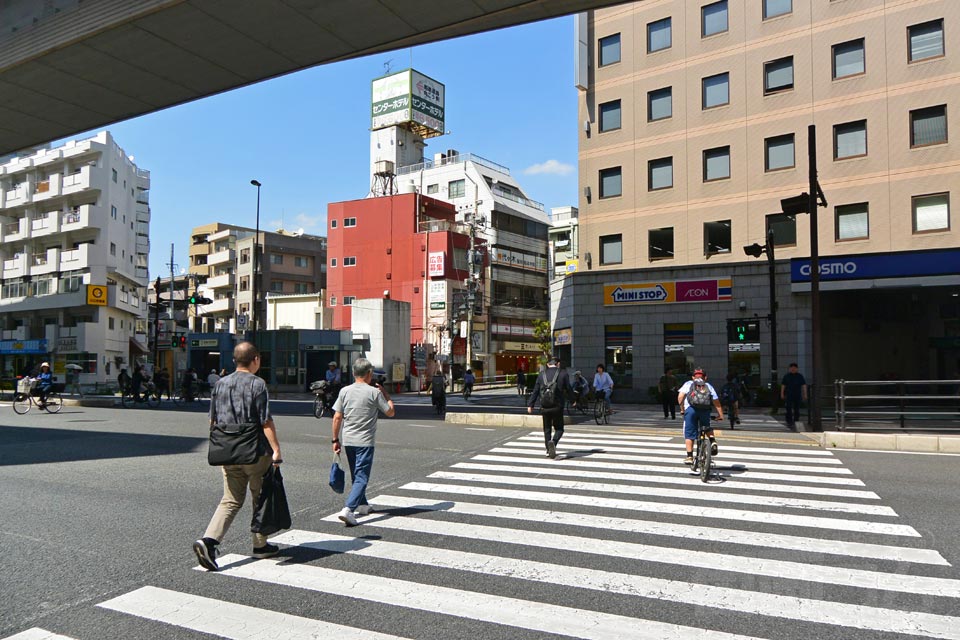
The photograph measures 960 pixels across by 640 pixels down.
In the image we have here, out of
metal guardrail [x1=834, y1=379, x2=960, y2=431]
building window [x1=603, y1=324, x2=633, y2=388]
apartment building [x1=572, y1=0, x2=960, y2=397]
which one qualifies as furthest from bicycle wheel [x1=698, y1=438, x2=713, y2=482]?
building window [x1=603, y1=324, x2=633, y2=388]

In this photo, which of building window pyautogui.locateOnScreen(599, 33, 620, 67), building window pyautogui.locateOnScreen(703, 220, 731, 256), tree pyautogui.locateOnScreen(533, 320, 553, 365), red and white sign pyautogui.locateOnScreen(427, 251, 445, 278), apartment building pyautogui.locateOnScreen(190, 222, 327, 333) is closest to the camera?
building window pyautogui.locateOnScreen(703, 220, 731, 256)

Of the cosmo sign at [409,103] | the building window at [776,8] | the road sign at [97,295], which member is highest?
the cosmo sign at [409,103]

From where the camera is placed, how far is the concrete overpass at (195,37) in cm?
1596

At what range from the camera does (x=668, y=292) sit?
30.7 m

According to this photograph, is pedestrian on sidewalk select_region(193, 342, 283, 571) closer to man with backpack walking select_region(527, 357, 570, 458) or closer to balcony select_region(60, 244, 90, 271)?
man with backpack walking select_region(527, 357, 570, 458)

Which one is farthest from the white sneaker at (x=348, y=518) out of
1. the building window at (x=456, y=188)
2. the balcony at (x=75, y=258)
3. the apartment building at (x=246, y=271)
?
the building window at (x=456, y=188)

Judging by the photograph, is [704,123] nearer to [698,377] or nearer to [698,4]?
[698,4]

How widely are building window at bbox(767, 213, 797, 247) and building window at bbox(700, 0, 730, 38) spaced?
9.14m

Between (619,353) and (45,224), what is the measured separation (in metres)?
50.5

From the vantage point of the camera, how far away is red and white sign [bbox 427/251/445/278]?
56906mm

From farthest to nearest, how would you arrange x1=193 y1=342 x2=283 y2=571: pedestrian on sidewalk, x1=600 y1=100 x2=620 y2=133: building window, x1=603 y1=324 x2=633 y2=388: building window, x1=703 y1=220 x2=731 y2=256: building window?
x1=600 y1=100 x2=620 y2=133: building window, x1=603 y1=324 x2=633 y2=388: building window, x1=703 y1=220 x2=731 y2=256: building window, x1=193 y1=342 x2=283 y2=571: pedestrian on sidewalk

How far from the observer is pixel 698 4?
3080cm

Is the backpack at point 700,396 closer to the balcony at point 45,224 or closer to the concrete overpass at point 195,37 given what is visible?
the concrete overpass at point 195,37

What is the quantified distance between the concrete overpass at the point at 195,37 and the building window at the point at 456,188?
50029mm
